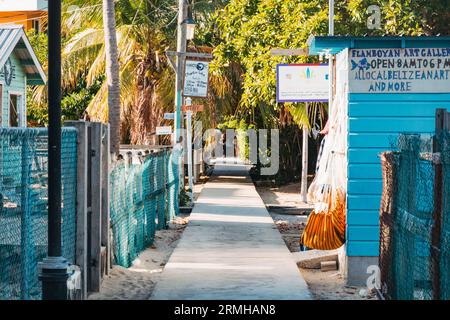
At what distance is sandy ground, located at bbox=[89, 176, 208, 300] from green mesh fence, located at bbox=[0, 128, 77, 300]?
1.84 meters

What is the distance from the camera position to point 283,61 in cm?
2469

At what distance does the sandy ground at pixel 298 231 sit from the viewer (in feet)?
35.3

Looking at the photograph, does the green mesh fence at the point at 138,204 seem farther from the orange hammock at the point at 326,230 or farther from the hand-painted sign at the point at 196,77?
the hand-painted sign at the point at 196,77

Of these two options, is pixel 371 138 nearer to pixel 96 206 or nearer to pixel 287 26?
pixel 96 206

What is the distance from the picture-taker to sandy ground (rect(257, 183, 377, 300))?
10766mm

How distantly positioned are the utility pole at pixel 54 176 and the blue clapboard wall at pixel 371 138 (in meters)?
5.22


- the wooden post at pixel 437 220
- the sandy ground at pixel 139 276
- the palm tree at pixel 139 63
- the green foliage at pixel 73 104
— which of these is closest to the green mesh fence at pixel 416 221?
the wooden post at pixel 437 220

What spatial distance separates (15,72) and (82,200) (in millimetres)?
14436

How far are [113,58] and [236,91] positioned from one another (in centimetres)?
960

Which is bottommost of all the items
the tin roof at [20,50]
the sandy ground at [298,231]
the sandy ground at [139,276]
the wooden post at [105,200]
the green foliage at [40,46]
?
the sandy ground at [298,231]

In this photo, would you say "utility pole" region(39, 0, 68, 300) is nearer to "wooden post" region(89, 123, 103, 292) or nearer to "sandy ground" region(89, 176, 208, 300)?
"sandy ground" region(89, 176, 208, 300)

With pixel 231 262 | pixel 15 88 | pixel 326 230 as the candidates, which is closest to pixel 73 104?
pixel 15 88
